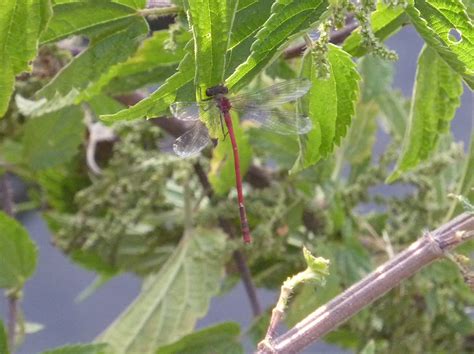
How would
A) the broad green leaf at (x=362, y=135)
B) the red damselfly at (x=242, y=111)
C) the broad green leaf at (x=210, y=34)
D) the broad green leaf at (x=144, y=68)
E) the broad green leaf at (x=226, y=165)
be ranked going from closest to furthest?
the broad green leaf at (x=210, y=34), the red damselfly at (x=242, y=111), the broad green leaf at (x=144, y=68), the broad green leaf at (x=226, y=165), the broad green leaf at (x=362, y=135)

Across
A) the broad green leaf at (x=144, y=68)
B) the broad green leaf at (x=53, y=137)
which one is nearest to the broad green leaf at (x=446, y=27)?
the broad green leaf at (x=144, y=68)

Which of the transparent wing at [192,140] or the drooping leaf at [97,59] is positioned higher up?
the drooping leaf at [97,59]

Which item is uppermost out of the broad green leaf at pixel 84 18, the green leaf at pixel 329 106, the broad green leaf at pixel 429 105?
the broad green leaf at pixel 84 18

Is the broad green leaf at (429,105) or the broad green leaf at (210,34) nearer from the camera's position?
the broad green leaf at (210,34)

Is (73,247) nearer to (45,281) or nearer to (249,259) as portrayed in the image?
(249,259)

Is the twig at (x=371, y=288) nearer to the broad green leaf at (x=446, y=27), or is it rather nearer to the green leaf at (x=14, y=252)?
the broad green leaf at (x=446, y=27)

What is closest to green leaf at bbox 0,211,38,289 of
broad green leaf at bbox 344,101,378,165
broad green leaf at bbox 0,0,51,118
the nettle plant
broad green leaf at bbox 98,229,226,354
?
the nettle plant

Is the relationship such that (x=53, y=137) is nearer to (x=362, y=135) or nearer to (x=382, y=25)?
(x=362, y=135)
